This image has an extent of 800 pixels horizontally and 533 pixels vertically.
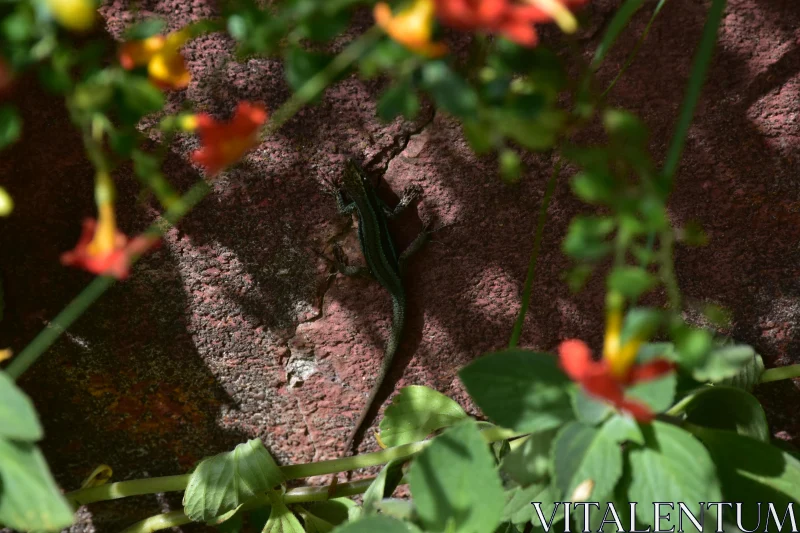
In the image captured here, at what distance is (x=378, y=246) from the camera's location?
224 centimetres

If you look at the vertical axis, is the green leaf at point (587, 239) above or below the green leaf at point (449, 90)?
below

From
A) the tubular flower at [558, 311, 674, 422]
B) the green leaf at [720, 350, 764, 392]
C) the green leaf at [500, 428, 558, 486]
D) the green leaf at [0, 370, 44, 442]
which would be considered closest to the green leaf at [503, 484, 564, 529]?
the green leaf at [500, 428, 558, 486]

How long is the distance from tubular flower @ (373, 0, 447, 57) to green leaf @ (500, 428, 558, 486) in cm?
78

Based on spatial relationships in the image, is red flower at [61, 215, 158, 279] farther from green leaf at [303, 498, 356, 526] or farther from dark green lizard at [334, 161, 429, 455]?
green leaf at [303, 498, 356, 526]

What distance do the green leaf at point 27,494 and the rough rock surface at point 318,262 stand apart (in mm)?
1038

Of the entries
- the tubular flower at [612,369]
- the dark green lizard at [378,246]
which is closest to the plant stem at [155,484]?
the dark green lizard at [378,246]

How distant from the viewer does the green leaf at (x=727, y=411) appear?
Answer: 148 cm

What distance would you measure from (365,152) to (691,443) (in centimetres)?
133

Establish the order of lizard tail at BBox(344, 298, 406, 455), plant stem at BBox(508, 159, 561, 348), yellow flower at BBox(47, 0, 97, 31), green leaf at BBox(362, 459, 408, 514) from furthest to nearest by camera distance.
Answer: lizard tail at BBox(344, 298, 406, 455) < green leaf at BBox(362, 459, 408, 514) < plant stem at BBox(508, 159, 561, 348) < yellow flower at BBox(47, 0, 97, 31)

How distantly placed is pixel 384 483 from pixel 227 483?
0.45 meters

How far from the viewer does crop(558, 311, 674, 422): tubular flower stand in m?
0.83

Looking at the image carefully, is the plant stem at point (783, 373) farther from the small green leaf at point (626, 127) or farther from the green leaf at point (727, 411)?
the small green leaf at point (626, 127)

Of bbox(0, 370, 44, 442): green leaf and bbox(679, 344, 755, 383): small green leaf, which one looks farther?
bbox(679, 344, 755, 383): small green leaf

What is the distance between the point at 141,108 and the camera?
0.91m
